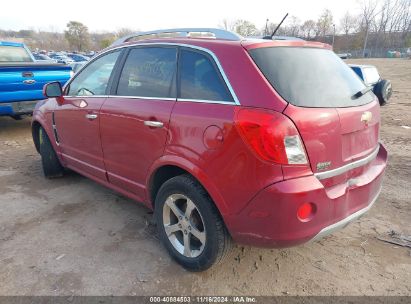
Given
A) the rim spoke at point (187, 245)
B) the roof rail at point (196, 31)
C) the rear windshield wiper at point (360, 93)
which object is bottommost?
the rim spoke at point (187, 245)

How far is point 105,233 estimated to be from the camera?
128 inches

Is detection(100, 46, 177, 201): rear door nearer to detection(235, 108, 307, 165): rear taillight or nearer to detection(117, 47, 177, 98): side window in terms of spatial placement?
detection(117, 47, 177, 98): side window

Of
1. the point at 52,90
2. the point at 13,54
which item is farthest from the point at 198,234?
the point at 13,54

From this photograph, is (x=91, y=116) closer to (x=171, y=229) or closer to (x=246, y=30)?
(x=171, y=229)

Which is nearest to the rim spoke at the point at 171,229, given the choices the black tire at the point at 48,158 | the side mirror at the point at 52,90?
the side mirror at the point at 52,90

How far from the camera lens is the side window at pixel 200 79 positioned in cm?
232

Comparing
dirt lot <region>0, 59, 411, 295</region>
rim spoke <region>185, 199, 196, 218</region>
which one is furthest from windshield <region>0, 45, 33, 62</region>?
rim spoke <region>185, 199, 196, 218</region>

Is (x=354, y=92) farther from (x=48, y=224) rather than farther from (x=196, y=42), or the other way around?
(x=48, y=224)

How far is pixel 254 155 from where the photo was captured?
2.05 meters

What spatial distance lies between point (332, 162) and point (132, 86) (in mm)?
1833

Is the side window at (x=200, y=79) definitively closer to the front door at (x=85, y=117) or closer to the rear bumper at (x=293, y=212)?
the rear bumper at (x=293, y=212)

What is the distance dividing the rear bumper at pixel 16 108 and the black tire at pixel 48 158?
2404mm

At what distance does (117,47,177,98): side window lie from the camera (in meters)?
2.72

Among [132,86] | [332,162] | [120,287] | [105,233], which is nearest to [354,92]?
[332,162]
